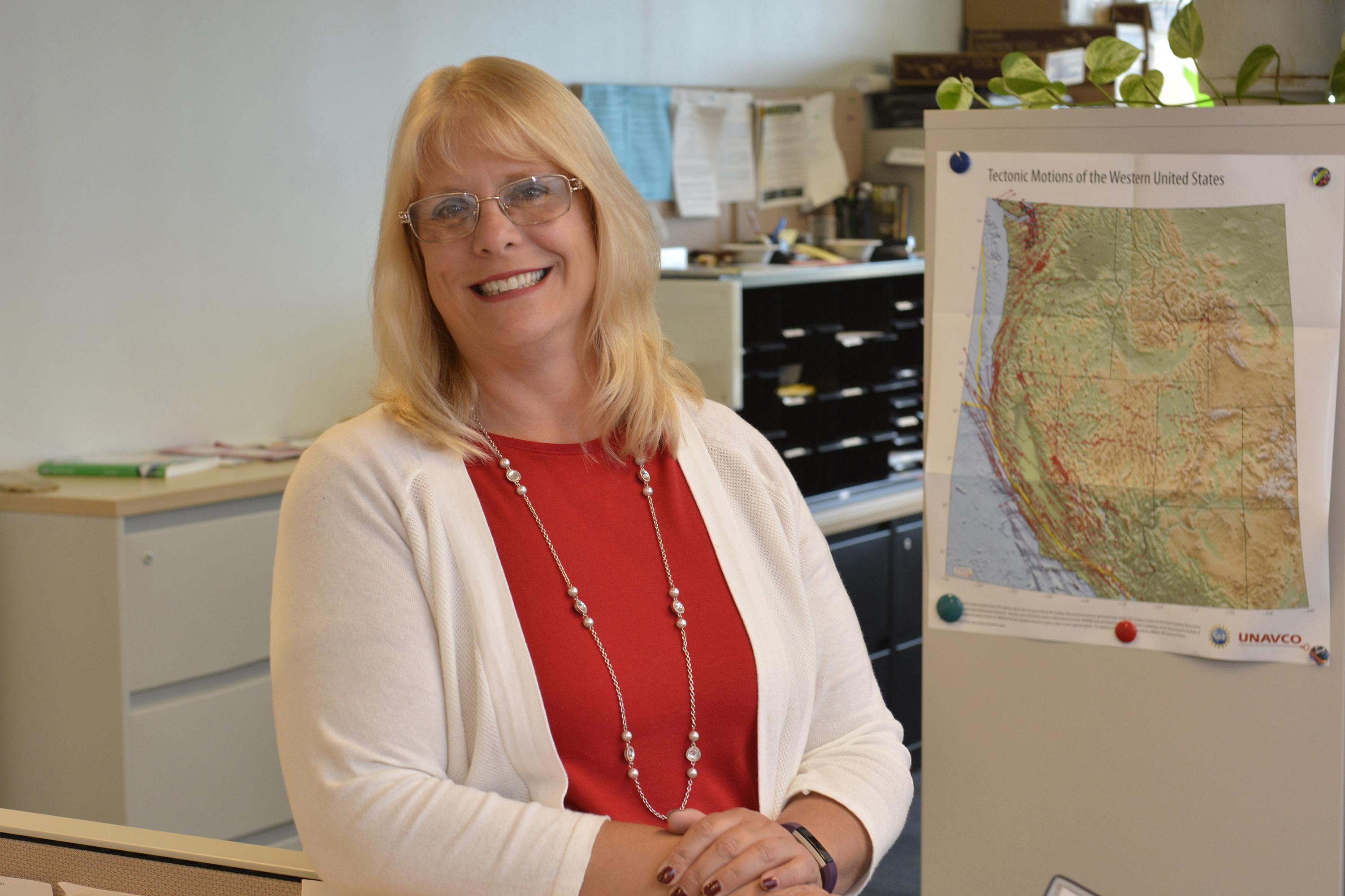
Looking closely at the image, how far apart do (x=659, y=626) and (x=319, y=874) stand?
383mm

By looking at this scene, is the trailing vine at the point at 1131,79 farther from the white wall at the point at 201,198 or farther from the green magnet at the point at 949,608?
the white wall at the point at 201,198

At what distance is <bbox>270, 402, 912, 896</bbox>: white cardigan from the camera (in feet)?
3.70

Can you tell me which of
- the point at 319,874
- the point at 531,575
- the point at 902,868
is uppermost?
the point at 531,575

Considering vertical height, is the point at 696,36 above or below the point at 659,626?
above

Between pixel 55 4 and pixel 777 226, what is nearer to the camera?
pixel 55 4

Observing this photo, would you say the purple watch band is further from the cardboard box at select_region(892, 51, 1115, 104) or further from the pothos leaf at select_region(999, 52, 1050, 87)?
the cardboard box at select_region(892, 51, 1115, 104)

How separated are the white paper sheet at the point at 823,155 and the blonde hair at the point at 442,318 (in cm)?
298

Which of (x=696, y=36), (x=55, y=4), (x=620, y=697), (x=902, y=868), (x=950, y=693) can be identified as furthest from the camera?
(x=696, y=36)

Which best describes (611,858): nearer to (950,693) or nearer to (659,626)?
(659,626)

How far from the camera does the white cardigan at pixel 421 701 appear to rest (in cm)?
113

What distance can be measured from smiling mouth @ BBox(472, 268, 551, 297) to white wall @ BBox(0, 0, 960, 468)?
1768 millimetres

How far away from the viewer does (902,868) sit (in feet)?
10.7

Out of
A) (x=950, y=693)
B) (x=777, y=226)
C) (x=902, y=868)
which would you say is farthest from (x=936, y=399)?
(x=777, y=226)

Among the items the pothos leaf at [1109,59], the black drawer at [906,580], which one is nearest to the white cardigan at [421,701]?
the pothos leaf at [1109,59]
